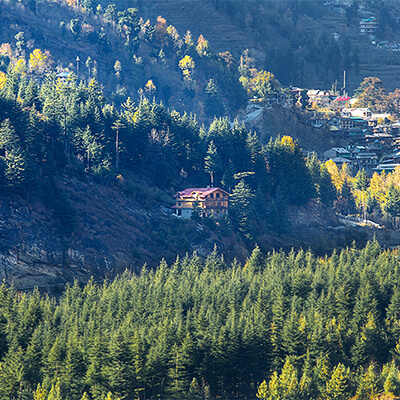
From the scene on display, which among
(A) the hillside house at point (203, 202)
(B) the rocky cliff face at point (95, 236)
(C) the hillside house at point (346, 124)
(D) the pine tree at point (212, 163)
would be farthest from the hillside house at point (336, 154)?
(B) the rocky cliff face at point (95, 236)

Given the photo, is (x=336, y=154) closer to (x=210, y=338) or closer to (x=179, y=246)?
(x=179, y=246)

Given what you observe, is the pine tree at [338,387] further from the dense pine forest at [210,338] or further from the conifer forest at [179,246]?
the conifer forest at [179,246]

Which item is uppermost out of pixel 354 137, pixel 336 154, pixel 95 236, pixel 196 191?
pixel 196 191

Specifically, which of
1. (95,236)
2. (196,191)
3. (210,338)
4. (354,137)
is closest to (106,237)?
(95,236)

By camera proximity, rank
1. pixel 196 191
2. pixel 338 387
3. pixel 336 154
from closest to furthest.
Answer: pixel 338 387
pixel 196 191
pixel 336 154

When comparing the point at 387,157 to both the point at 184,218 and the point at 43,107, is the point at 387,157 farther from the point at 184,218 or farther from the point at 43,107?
the point at 43,107

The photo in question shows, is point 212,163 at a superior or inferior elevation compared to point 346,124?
superior

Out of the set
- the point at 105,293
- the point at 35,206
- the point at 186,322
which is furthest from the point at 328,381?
the point at 35,206
